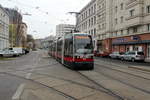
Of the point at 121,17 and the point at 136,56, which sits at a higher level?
the point at 121,17

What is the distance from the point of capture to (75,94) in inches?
262

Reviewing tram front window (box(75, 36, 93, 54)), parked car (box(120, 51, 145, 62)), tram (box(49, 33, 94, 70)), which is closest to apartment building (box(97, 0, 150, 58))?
parked car (box(120, 51, 145, 62))

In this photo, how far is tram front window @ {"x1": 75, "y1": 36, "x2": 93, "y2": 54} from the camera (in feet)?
46.7

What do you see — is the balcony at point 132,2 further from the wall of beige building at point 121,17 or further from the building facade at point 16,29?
the building facade at point 16,29

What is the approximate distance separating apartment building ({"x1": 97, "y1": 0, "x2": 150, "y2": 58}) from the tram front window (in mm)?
19994

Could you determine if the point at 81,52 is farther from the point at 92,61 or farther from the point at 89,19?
the point at 89,19

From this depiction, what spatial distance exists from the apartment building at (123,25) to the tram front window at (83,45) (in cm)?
1999

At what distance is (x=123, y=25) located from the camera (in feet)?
130

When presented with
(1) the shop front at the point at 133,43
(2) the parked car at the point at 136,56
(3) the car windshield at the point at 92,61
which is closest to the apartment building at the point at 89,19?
(3) the car windshield at the point at 92,61

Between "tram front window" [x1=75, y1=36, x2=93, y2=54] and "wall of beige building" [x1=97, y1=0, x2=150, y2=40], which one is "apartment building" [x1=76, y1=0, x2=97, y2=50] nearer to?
"wall of beige building" [x1=97, y1=0, x2=150, y2=40]

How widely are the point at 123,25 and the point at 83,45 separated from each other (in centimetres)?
2749

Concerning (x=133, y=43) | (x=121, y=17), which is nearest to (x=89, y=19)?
(x=121, y=17)

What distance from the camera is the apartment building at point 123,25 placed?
32500 millimetres

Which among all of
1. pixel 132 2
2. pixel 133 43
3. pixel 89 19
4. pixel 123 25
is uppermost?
pixel 89 19
